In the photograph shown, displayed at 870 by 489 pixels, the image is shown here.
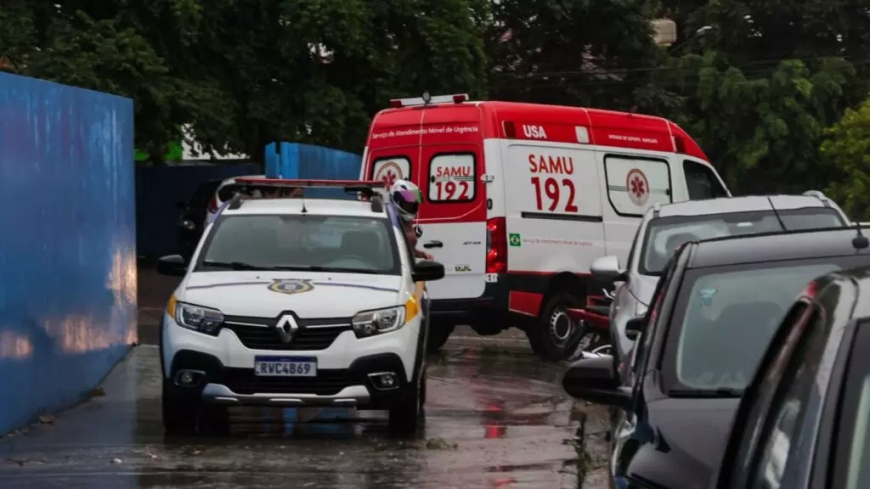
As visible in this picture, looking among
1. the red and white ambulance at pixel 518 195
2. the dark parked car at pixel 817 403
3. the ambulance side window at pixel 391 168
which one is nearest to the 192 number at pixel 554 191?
the red and white ambulance at pixel 518 195

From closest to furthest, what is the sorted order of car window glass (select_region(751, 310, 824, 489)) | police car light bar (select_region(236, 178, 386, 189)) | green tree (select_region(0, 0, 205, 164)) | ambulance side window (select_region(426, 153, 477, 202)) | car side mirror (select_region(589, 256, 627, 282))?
1. car window glass (select_region(751, 310, 824, 489))
2. car side mirror (select_region(589, 256, 627, 282))
3. police car light bar (select_region(236, 178, 386, 189))
4. ambulance side window (select_region(426, 153, 477, 202))
5. green tree (select_region(0, 0, 205, 164))

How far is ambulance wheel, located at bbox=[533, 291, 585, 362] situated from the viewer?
1705cm

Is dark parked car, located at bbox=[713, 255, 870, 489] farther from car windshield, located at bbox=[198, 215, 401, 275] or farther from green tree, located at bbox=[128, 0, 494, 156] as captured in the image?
green tree, located at bbox=[128, 0, 494, 156]

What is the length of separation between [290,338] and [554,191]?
7.03 m

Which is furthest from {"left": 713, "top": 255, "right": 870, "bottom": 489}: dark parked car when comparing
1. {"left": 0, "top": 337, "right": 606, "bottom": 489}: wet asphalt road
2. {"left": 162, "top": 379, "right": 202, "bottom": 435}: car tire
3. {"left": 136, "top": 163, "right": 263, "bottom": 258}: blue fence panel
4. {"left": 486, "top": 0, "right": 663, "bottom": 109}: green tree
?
{"left": 486, "top": 0, "right": 663, "bottom": 109}: green tree

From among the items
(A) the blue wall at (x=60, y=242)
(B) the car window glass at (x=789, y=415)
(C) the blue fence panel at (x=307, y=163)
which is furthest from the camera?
(C) the blue fence panel at (x=307, y=163)

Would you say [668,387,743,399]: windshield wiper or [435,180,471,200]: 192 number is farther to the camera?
[435,180,471,200]: 192 number

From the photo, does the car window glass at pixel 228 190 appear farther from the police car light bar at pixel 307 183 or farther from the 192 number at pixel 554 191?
the 192 number at pixel 554 191

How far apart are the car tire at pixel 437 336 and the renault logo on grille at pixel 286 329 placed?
7030mm

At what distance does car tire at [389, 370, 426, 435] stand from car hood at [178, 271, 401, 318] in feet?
2.07

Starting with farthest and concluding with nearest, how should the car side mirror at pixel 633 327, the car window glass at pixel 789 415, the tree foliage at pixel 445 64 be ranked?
the tree foliage at pixel 445 64
the car side mirror at pixel 633 327
the car window glass at pixel 789 415

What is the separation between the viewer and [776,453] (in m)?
2.99

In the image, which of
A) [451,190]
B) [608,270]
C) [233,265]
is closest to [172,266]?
[233,265]

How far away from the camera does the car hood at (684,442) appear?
13.6 ft
